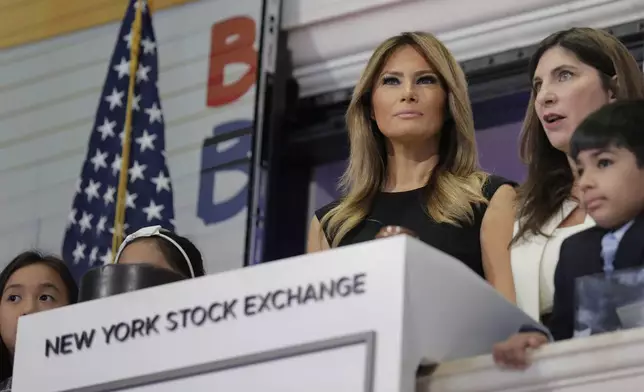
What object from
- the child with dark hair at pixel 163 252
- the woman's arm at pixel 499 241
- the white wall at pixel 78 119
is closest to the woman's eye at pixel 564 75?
the woman's arm at pixel 499 241

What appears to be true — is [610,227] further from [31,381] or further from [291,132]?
[291,132]

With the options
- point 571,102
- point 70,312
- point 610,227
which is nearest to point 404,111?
→ point 571,102

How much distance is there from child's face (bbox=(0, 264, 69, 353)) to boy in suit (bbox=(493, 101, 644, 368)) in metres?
1.10

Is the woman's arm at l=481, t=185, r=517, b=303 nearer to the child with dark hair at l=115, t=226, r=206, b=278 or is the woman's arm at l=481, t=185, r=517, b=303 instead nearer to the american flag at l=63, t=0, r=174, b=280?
the child with dark hair at l=115, t=226, r=206, b=278

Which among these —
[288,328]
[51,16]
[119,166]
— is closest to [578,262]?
[288,328]

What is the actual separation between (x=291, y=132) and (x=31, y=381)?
2269 mm

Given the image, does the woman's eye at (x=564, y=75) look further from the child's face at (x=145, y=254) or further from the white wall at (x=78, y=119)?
the white wall at (x=78, y=119)

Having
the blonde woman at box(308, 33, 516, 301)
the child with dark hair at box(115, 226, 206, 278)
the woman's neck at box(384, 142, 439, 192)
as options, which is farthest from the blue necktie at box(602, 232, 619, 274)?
the child with dark hair at box(115, 226, 206, 278)

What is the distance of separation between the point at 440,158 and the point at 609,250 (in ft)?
2.07

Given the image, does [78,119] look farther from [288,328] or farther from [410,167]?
[288,328]

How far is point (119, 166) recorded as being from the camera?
4.14 metres

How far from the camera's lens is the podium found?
1.59 m

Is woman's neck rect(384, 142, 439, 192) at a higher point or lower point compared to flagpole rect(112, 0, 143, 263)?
lower

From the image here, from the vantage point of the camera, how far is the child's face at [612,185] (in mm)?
1826
